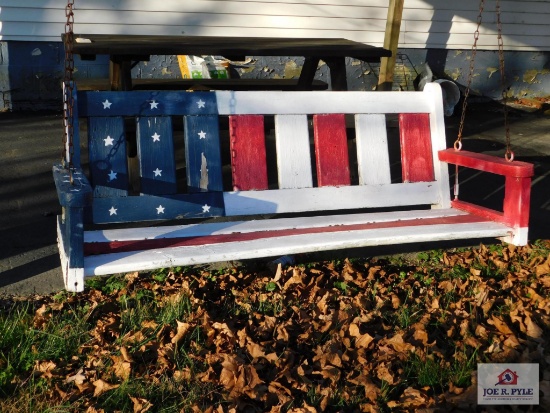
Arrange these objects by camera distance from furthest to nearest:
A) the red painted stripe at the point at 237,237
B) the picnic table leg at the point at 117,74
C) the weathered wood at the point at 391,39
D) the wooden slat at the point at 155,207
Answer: the weathered wood at the point at 391,39 → the picnic table leg at the point at 117,74 → the wooden slat at the point at 155,207 → the red painted stripe at the point at 237,237

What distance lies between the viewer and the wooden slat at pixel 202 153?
14.4ft

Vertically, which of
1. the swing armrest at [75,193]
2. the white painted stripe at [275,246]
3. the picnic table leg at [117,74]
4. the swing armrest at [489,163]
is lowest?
the white painted stripe at [275,246]

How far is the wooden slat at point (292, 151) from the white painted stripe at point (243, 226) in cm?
24

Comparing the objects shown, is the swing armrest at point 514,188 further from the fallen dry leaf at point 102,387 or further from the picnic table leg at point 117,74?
the picnic table leg at point 117,74

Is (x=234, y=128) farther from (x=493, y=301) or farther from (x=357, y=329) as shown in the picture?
(x=493, y=301)

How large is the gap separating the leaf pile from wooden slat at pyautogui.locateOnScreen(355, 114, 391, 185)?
0.54 m

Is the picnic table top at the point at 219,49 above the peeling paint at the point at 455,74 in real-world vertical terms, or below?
above

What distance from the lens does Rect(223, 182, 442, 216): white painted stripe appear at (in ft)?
14.6

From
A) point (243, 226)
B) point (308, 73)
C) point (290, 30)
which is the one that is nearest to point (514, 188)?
point (243, 226)

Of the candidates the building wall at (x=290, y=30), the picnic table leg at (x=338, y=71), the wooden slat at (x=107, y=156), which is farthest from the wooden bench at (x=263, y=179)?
the building wall at (x=290, y=30)

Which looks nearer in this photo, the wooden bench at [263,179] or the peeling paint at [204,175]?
the wooden bench at [263,179]

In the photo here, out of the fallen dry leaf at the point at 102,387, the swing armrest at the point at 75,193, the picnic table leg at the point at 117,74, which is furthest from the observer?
the picnic table leg at the point at 117,74

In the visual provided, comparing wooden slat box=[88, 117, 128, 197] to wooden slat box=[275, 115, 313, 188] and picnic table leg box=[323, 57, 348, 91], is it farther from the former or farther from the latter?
picnic table leg box=[323, 57, 348, 91]

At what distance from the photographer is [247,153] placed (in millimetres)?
4496
